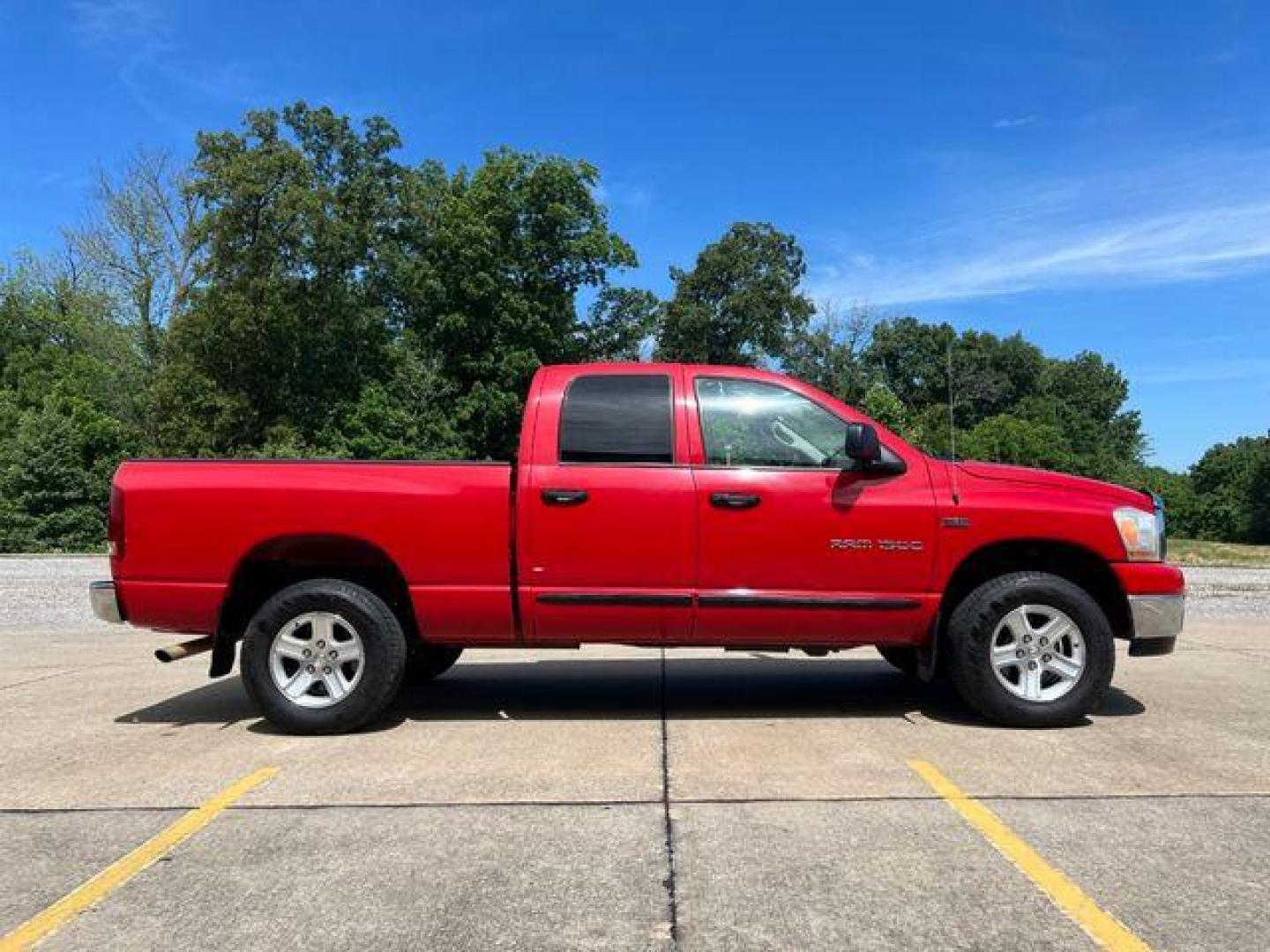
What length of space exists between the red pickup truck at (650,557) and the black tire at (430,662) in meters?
1.20

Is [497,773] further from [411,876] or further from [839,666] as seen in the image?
[839,666]

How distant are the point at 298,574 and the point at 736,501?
8.76ft

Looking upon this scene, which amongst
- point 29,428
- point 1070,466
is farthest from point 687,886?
point 1070,466

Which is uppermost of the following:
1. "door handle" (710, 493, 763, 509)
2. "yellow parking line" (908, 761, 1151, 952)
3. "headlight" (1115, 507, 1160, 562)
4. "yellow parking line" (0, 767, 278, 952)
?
"door handle" (710, 493, 763, 509)

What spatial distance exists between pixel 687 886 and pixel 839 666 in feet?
16.1

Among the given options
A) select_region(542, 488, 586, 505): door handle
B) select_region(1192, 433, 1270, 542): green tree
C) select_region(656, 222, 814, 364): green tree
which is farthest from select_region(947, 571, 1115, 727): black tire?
select_region(1192, 433, 1270, 542): green tree

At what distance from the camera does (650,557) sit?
5.52m

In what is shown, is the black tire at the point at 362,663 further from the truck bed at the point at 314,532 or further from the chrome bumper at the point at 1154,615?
the chrome bumper at the point at 1154,615

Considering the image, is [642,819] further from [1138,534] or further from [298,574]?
[1138,534]

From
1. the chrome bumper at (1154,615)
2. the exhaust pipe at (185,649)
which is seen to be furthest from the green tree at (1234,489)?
the exhaust pipe at (185,649)

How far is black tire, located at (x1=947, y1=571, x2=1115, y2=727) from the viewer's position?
18.1ft

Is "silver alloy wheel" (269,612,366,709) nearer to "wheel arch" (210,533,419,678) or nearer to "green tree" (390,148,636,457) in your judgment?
"wheel arch" (210,533,419,678)

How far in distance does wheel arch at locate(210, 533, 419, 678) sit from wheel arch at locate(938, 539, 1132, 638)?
127 inches

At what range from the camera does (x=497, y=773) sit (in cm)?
479
